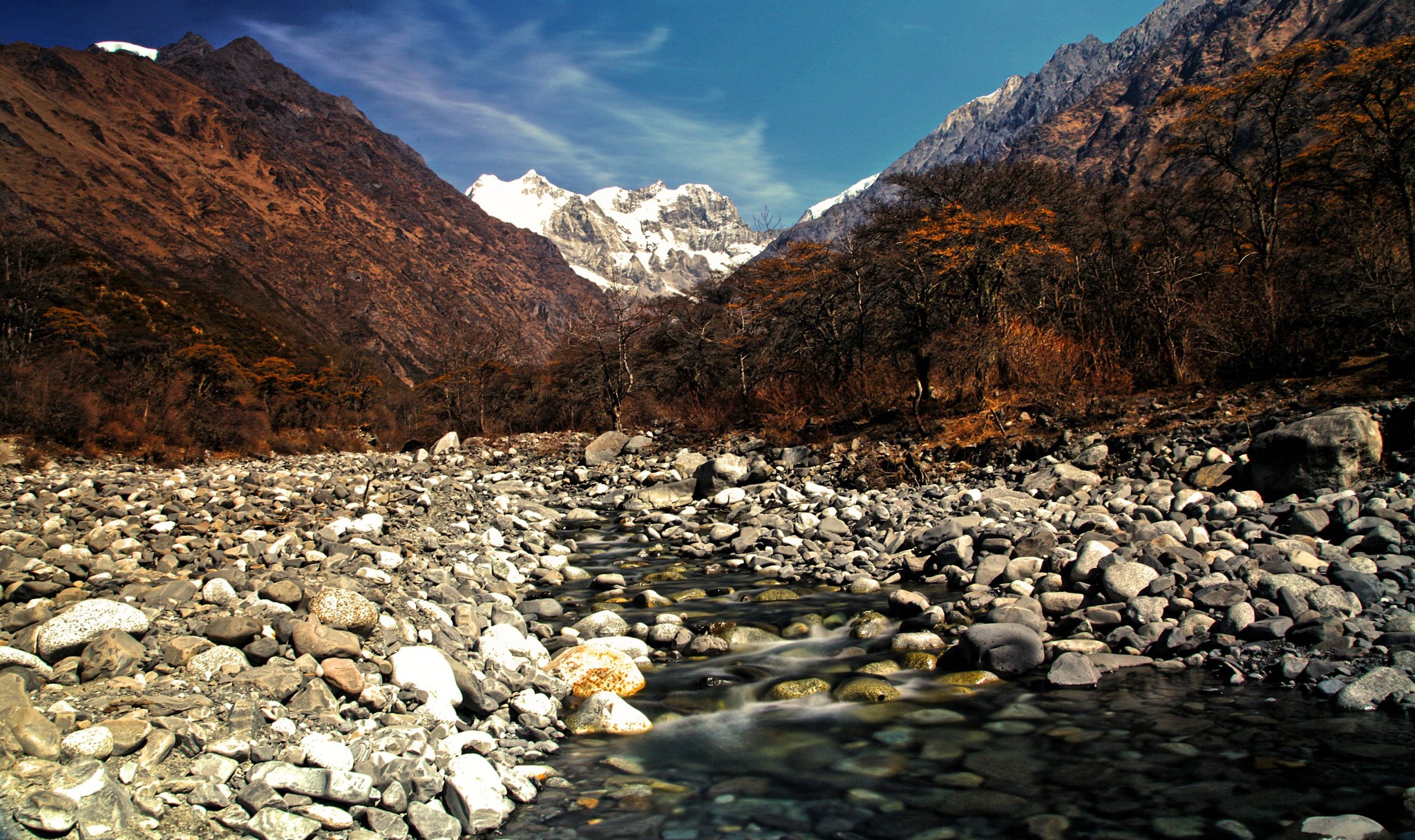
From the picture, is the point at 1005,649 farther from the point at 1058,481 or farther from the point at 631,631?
the point at 1058,481

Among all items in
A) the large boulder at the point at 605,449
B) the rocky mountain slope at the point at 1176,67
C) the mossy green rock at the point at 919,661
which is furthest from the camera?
the rocky mountain slope at the point at 1176,67

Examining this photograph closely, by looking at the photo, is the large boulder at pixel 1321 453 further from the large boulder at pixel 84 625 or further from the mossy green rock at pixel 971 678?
the large boulder at pixel 84 625

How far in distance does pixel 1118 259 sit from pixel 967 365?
26.7ft

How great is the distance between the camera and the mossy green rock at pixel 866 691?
432 cm

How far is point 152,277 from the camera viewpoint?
7850 centimetres

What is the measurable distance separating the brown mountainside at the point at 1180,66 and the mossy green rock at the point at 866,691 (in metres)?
96.2

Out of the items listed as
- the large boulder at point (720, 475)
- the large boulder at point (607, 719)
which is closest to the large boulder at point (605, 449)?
the large boulder at point (720, 475)

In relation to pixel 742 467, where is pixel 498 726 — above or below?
below

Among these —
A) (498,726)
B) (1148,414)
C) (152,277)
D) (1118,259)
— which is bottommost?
(498,726)

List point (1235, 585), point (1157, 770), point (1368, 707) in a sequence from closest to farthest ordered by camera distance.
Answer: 1. point (1157, 770)
2. point (1368, 707)
3. point (1235, 585)

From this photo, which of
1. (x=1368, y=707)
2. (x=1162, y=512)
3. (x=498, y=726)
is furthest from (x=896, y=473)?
(x=498, y=726)

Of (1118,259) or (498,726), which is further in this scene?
(1118,259)

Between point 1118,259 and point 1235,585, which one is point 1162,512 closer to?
point 1235,585

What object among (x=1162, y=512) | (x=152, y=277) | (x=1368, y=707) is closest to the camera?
(x=1368, y=707)
